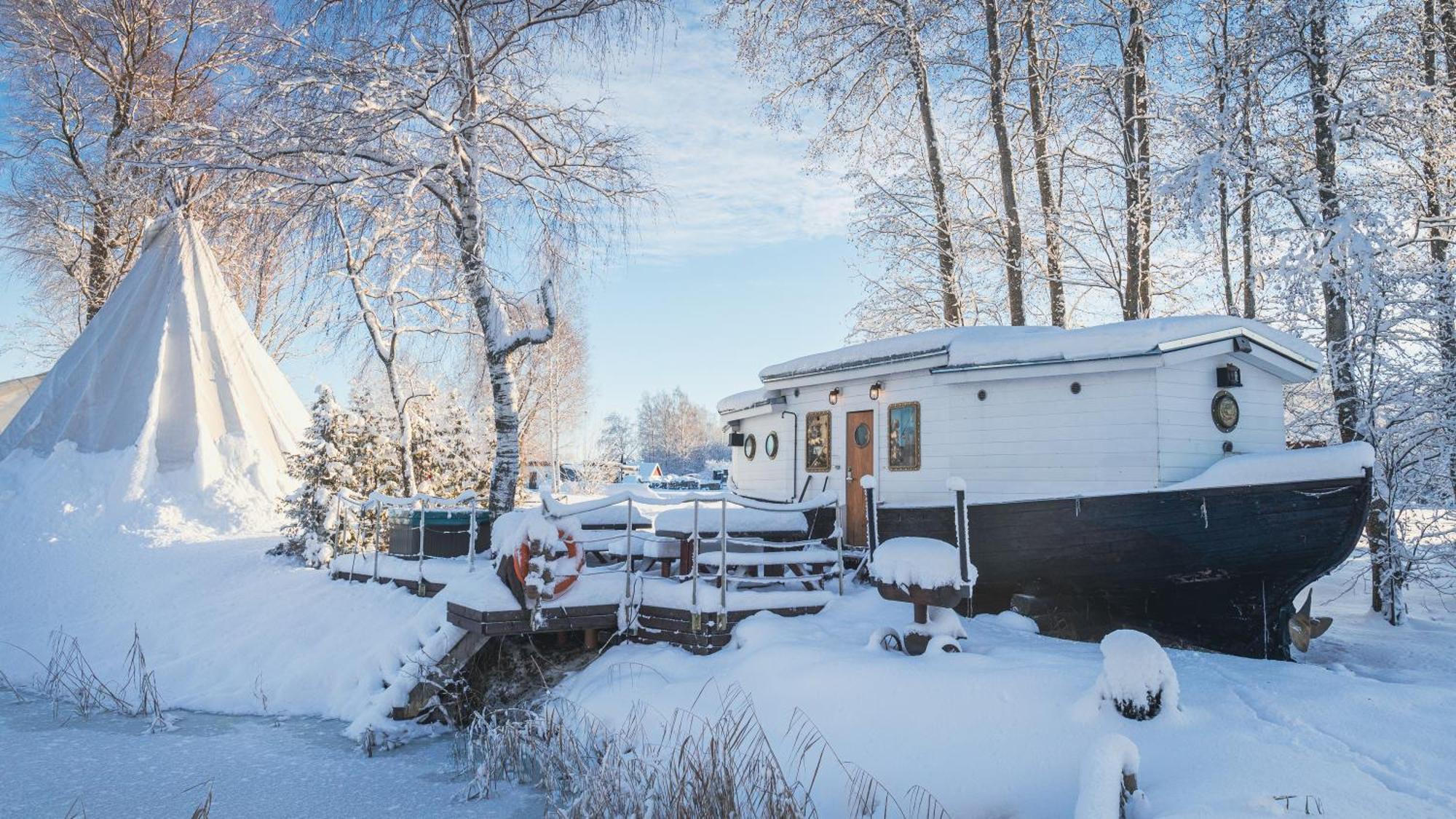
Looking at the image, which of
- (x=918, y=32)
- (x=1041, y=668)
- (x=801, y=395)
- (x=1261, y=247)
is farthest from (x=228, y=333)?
(x=1261, y=247)

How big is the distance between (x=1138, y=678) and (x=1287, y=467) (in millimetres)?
3593

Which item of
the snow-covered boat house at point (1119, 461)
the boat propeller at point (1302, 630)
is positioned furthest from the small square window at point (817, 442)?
the boat propeller at point (1302, 630)

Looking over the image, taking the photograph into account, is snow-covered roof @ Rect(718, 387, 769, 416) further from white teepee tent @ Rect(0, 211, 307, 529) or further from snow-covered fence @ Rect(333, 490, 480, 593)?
white teepee tent @ Rect(0, 211, 307, 529)

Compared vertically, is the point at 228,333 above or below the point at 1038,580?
above

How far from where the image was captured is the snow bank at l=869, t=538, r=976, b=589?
6.09 m

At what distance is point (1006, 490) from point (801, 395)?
3.64 meters

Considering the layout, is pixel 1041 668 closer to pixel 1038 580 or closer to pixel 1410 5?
pixel 1038 580

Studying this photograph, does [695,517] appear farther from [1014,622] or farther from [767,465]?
[767,465]

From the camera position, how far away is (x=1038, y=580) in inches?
321

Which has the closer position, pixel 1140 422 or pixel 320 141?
pixel 1140 422

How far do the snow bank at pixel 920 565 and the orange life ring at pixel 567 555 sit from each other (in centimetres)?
291

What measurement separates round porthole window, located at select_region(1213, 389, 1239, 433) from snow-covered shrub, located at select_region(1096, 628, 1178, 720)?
419 centimetres

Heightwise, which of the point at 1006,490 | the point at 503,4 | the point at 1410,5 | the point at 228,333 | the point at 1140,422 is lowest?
the point at 1006,490

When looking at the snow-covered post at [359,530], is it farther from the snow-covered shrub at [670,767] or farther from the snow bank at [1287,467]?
the snow bank at [1287,467]
